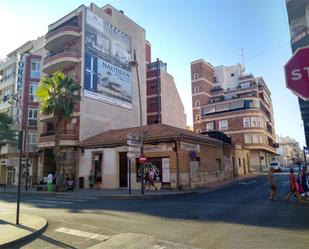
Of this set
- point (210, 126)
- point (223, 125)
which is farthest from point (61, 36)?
point (223, 125)

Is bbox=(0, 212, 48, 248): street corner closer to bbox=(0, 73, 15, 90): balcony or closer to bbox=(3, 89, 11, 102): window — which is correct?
bbox=(3, 89, 11, 102): window

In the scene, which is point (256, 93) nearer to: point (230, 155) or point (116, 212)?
point (230, 155)

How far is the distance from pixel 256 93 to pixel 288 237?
57.8 metres

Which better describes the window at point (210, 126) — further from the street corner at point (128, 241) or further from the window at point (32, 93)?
the street corner at point (128, 241)

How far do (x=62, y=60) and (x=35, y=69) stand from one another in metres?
8.88

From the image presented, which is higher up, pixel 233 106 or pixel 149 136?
pixel 233 106

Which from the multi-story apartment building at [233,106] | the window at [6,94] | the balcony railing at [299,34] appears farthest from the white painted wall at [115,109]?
the balcony railing at [299,34]

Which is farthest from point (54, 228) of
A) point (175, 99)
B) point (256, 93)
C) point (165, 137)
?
point (256, 93)

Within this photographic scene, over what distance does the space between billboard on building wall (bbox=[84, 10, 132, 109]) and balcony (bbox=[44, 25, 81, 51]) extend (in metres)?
1.32

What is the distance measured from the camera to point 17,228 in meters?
8.15

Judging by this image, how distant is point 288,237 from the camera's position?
6.54 m

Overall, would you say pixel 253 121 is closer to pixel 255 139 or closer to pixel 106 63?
pixel 255 139

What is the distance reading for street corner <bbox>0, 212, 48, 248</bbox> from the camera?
6.85 metres

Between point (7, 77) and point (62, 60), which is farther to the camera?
point (7, 77)
